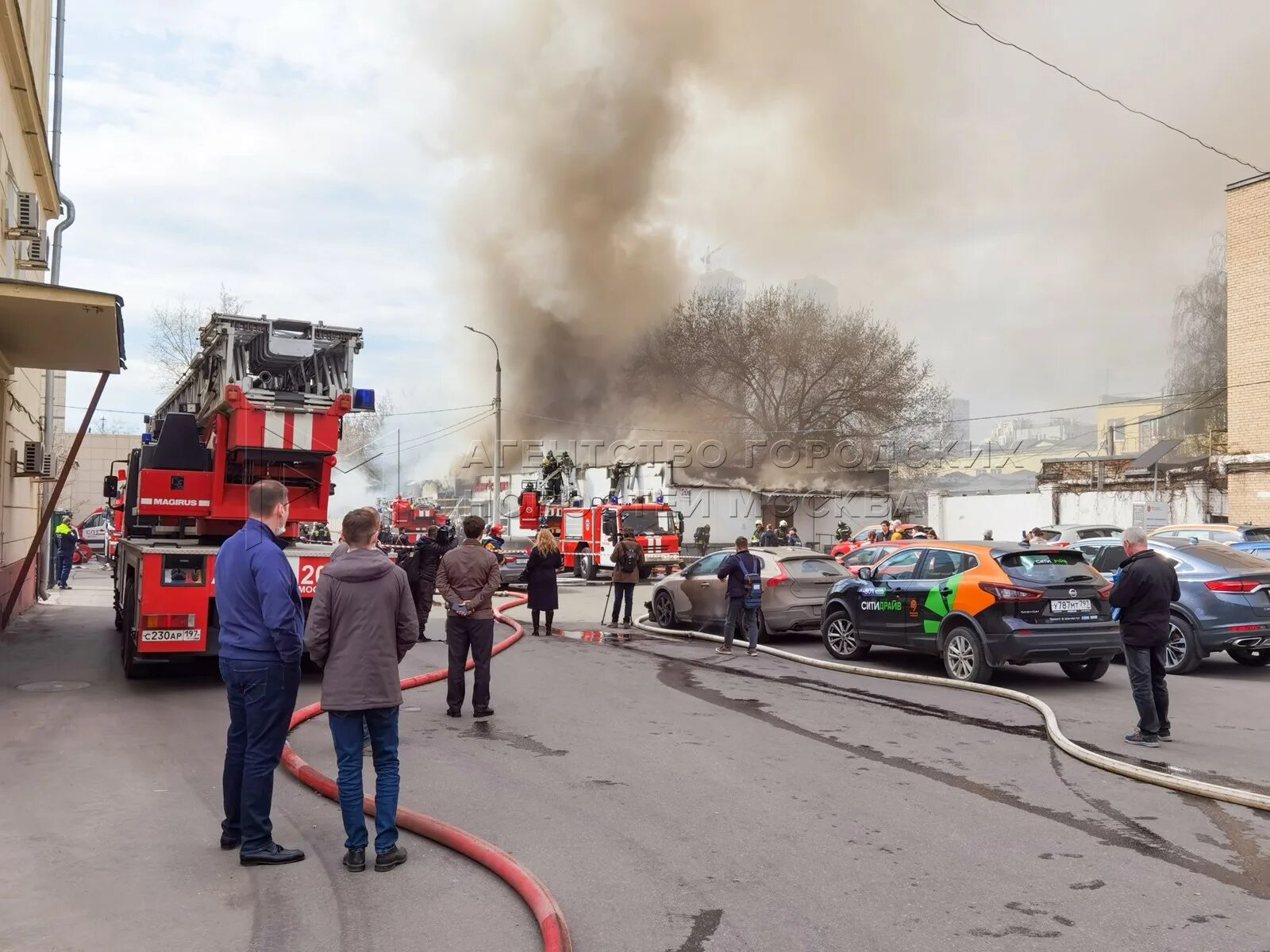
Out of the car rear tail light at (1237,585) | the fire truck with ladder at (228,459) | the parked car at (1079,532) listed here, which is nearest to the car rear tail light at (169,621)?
the fire truck with ladder at (228,459)

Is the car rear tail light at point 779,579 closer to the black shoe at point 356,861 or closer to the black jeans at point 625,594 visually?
the black jeans at point 625,594

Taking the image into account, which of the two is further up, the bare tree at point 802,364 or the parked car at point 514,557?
the bare tree at point 802,364

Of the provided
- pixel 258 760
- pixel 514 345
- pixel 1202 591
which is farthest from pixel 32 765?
pixel 514 345

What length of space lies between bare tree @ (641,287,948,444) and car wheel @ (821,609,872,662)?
3464 centimetres

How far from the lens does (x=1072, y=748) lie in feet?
21.8

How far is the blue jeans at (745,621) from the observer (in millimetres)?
12328

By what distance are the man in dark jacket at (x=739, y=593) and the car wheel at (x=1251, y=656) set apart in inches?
210

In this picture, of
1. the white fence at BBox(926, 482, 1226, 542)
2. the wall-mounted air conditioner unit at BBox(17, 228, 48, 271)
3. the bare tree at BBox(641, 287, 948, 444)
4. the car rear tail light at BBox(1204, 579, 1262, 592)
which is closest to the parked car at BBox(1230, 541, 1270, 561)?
the car rear tail light at BBox(1204, 579, 1262, 592)

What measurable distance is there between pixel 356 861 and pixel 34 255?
15.8m

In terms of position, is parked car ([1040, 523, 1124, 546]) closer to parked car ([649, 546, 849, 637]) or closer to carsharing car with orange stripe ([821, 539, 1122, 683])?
parked car ([649, 546, 849, 637])

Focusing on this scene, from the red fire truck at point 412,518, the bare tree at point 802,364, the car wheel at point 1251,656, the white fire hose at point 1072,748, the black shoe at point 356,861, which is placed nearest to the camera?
the black shoe at point 356,861

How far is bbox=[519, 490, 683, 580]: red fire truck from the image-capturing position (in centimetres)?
2783

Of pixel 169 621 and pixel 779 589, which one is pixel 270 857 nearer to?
pixel 169 621

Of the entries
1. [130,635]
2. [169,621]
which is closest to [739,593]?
[169,621]
